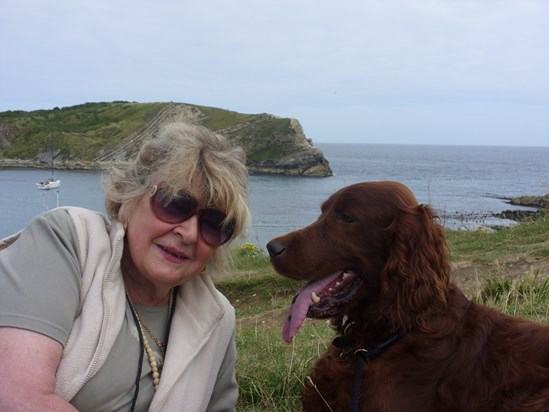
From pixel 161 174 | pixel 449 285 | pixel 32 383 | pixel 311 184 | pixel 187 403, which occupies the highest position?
pixel 161 174

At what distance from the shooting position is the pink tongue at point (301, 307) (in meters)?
2.67

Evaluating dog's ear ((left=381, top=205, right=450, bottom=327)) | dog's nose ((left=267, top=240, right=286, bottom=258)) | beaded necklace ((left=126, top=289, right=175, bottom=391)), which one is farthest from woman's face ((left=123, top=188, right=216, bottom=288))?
dog's ear ((left=381, top=205, right=450, bottom=327))

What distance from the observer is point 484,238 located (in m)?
10.5

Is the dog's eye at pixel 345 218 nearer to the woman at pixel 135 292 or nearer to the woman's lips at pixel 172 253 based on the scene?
the woman at pixel 135 292

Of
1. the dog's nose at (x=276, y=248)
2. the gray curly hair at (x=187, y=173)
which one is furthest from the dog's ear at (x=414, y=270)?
the gray curly hair at (x=187, y=173)

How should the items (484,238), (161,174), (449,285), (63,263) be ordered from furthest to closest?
(484,238) < (449,285) < (161,174) < (63,263)

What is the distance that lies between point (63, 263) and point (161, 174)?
1.90ft

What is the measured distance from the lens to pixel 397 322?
8.46ft

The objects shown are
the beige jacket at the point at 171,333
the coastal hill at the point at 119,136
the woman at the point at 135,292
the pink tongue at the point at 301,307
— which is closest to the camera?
the woman at the point at 135,292

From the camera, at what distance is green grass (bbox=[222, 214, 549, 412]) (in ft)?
11.3

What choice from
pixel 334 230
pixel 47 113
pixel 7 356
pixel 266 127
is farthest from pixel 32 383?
pixel 47 113

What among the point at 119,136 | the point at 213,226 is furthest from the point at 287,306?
the point at 119,136

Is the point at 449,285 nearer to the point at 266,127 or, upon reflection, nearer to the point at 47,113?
the point at 266,127

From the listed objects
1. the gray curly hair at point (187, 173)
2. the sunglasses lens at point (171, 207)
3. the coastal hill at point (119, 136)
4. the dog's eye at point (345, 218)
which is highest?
the gray curly hair at point (187, 173)
